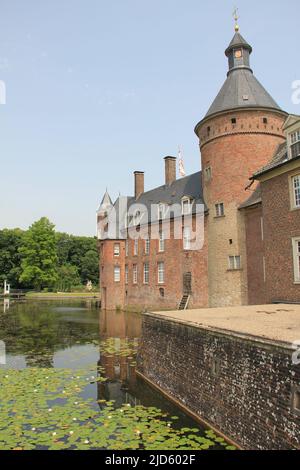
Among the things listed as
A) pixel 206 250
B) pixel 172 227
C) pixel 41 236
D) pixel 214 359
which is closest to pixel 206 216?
pixel 206 250

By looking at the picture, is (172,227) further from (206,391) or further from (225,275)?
(206,391)

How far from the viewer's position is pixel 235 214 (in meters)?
23.8

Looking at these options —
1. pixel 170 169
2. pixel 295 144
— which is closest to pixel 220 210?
pixel 295 144

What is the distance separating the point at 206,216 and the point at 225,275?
15.4 feet

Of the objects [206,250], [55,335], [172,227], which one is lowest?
[55,335]

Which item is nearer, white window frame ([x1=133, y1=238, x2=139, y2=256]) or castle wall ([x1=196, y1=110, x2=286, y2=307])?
castle wall ([x1=196, y1=110, x2=286, y2=307])

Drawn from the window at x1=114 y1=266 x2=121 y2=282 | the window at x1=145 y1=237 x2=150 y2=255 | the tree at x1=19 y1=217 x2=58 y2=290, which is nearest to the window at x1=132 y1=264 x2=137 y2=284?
the window at x1=114 y1=266 x2=121 y2=282

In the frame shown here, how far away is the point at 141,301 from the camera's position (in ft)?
111

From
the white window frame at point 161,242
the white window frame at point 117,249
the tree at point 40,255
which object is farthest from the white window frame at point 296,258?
the tree at point 40,255

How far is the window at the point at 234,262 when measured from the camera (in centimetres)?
2347

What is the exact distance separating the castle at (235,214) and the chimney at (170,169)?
318 cm

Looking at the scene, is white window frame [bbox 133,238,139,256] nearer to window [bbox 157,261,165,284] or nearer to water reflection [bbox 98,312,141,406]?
window [bbox 157,261,165,284]

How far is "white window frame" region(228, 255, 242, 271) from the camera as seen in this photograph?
2344cm

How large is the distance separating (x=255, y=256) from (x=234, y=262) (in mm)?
1832
